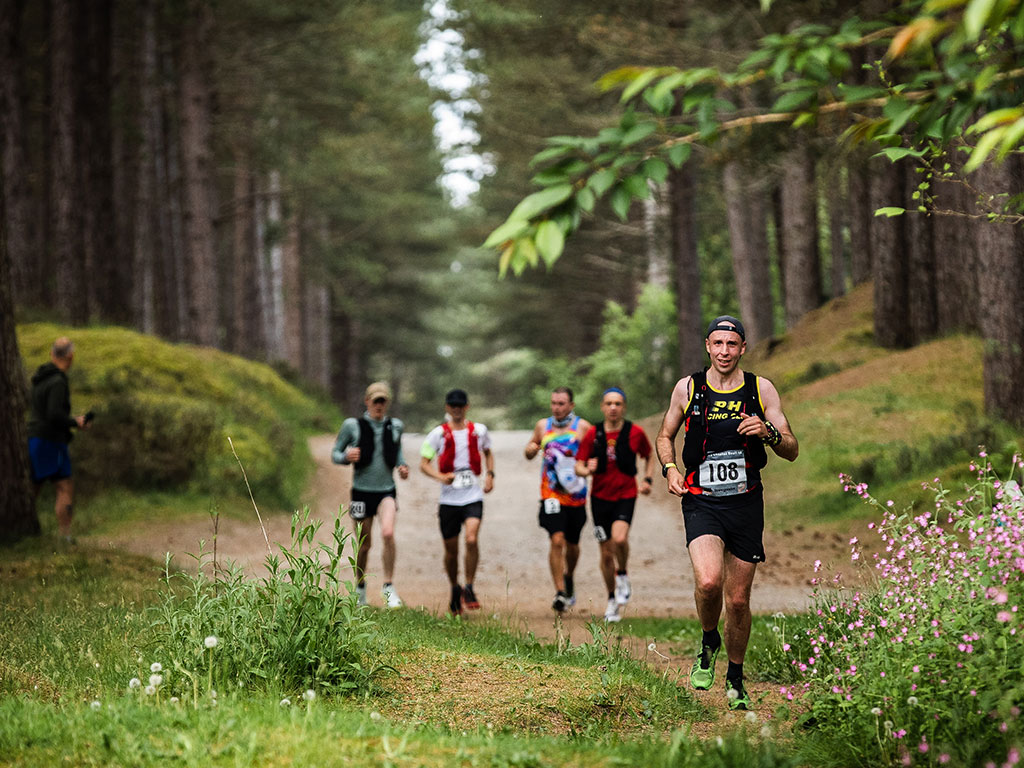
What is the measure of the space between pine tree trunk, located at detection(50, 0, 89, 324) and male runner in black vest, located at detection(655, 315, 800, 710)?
1643 centimetres

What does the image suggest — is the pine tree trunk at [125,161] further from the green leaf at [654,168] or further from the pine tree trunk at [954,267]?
the green leaf at [654,168]

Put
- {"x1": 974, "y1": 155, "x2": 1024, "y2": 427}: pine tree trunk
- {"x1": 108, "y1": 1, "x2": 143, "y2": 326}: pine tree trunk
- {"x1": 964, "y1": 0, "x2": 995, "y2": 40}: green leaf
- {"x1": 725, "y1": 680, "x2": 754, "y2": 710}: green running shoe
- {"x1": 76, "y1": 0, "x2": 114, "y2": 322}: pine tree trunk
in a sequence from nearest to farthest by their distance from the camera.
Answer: {"x1": 964, "y1": 0, "x2": 995, "y2": 40}: green leaf
{"x1": 725, "y1": 680, "x2": 754, "y2": 710}: green running shoe
{"x1": 974, "y1": 155, "x2": 1024, "y2": 427}: pine tree trunk
{"x1": 76, "y1": 0, "x2": 114, "y2": 322}: pine tree trunk
{"x1": 108, "y1": 1, "x2": 143, "y2": 326}: pine tree trunk

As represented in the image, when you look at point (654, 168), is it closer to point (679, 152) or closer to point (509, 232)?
point (679, 152)

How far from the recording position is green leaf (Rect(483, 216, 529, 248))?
2.80 metres

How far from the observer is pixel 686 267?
939 inches

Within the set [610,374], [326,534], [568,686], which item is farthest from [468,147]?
[568,686]

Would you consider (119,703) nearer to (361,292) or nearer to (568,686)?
(568,686)

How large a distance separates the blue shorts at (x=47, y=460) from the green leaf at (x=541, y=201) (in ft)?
32.3

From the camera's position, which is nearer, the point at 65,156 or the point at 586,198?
the point at 586,198

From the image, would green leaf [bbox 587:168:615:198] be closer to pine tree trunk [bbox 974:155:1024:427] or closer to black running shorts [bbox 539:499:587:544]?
black running shorts [bbox 539:499:587:544]

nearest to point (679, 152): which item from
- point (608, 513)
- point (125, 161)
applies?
point (608, 513)

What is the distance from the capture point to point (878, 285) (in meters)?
19.3

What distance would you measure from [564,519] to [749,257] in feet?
57.6

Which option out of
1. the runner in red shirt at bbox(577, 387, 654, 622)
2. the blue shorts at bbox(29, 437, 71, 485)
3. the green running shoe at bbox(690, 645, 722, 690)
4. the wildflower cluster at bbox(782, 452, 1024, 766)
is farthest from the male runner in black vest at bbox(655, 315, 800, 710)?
the blue shorts at bbox(29, 437, 71, 485)
